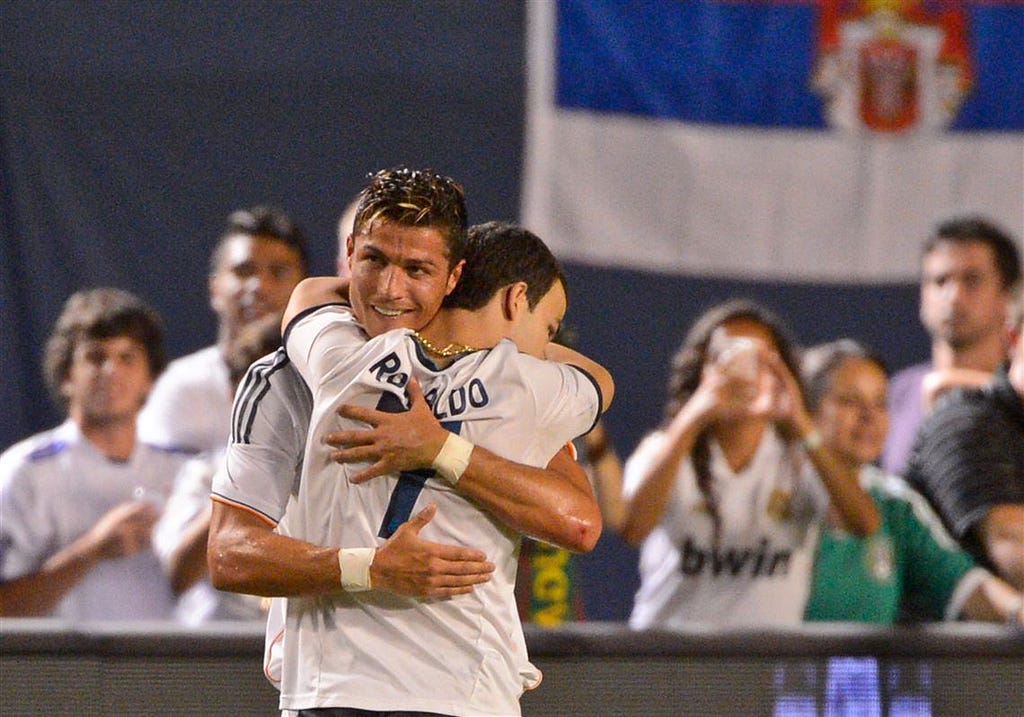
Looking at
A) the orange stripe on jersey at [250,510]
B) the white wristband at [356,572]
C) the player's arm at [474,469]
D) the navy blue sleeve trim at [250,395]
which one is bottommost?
the white wristband at [356,572]

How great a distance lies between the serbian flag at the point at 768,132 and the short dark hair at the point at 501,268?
127 inches

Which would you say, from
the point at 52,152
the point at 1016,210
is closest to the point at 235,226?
the point at 52,152

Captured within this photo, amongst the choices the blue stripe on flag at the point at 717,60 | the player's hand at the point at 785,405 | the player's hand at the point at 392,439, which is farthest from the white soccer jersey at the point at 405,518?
the blue stripe on flag at the point at 717,60

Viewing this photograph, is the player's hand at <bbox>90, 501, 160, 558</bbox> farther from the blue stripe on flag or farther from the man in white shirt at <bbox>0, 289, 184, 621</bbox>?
the blue stripe on flag

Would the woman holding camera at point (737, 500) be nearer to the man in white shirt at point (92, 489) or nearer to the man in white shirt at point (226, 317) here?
the man in white shirt at point (226, 317)

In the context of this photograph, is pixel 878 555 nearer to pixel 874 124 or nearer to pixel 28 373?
pixel 874 124

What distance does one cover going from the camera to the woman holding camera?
436 cm

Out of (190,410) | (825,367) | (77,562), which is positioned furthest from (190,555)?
(825,367)

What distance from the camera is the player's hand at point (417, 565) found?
2.35 m

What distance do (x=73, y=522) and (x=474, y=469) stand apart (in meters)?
2.36

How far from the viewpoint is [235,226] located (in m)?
4.89

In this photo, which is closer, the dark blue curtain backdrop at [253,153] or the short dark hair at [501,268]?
the short dark hair at [501,268]

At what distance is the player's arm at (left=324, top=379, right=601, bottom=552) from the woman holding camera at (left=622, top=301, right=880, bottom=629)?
6.46ft

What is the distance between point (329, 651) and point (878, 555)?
236 cm
